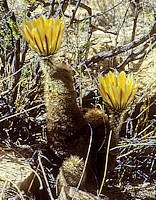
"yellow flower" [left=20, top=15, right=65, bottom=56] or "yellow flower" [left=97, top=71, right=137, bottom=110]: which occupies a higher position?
"yellow flower" [left=20, top=15, right=65, bottom=56]

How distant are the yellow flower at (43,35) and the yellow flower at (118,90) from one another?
0.15 meters

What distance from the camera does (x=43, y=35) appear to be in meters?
0.53

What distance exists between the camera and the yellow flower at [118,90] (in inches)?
22.4

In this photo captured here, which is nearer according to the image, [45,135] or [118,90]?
[118,90]

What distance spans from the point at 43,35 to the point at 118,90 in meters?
0.21

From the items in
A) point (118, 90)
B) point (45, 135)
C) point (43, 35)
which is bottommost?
point (45, 135)

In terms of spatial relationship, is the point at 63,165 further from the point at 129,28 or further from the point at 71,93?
the point at 129,28

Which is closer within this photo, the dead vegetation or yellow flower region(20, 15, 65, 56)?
yellow flower region(20, 15, 65, 56)

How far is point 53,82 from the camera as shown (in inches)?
22.9

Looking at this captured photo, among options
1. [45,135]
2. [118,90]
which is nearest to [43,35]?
[118,90]

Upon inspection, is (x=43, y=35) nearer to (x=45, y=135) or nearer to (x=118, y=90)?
(x=118, y=90)

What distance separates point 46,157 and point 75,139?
6.1 inches

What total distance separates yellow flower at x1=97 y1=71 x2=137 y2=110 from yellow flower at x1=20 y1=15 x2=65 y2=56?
0.15m

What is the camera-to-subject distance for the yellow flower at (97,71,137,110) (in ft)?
1.87
